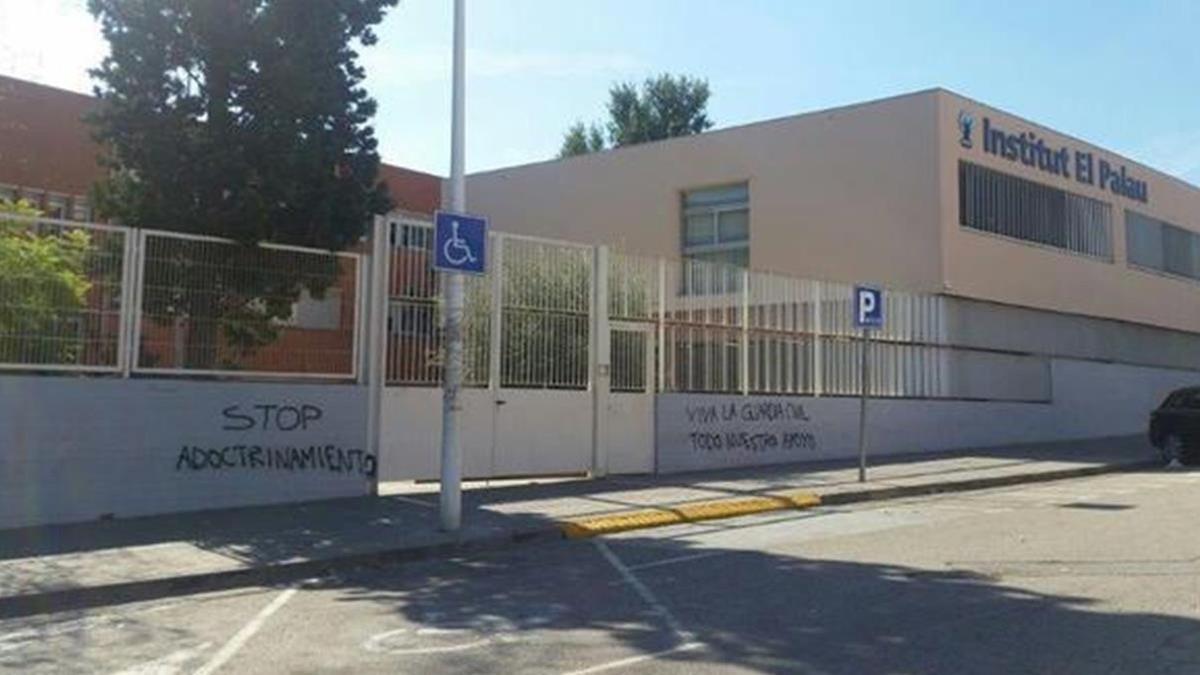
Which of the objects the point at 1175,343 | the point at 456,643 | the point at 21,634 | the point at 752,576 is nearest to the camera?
the point at 456,643

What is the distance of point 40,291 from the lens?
13531 millimetres

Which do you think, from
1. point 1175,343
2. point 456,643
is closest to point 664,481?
point 456,643

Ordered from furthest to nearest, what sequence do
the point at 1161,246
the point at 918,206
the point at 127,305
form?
1. the point at 1161,246
2. the point at 918,206
3. the point at 127,305

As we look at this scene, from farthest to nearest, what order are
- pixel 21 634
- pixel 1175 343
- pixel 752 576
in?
1. pixel 1175 343
2. pixel 752 576
3. pixel 21 634

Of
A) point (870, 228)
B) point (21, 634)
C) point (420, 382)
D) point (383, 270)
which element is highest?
point (870, 228)

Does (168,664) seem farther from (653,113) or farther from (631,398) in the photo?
(653,113)

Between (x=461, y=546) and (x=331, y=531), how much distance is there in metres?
1.49

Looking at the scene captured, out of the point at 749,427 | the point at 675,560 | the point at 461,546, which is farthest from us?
the point at 749,427

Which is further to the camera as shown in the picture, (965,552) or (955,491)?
(955,491)

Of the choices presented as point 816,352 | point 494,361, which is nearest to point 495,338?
point 494,361

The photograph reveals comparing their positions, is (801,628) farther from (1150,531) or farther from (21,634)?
(1150,531)

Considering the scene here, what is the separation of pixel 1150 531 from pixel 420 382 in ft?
30.7

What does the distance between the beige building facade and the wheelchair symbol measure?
16541mm

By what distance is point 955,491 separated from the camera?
18359mm
